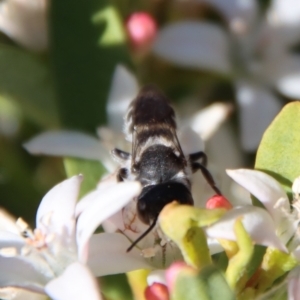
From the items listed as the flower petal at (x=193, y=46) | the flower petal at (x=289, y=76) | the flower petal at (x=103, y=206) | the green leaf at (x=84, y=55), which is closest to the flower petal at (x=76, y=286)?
the flower petal at (x=103, y=206)

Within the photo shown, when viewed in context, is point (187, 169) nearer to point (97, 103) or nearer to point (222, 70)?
point (97, 103)

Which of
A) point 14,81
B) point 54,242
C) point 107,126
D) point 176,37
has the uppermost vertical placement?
point 176,37

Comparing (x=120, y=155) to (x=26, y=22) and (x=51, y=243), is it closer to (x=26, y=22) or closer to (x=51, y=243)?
(x=51, y=243)

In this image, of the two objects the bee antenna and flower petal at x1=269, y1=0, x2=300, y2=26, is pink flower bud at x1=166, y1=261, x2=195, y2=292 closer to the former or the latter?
the bee antenna


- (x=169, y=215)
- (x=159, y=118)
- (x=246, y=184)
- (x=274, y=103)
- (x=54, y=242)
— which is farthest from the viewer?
(x=274, y=103)

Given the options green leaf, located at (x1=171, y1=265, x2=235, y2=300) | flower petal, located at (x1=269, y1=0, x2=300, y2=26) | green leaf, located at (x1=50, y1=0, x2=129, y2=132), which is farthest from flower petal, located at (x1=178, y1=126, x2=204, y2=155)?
flower petal, located at (x1=269, y1=0, x2=300, y2=26)

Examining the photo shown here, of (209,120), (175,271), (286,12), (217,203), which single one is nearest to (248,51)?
(286,12)

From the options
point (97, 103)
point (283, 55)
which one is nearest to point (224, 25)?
point (283, 55)

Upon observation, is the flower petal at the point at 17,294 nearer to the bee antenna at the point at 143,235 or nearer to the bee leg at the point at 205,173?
the bee antenna at the point at 143,235
